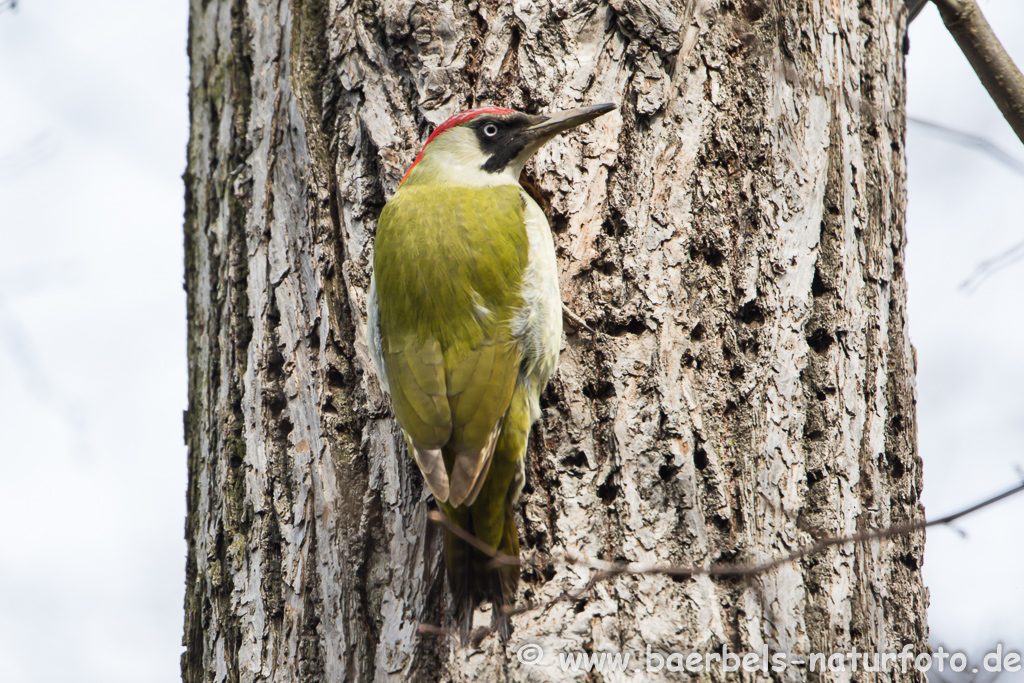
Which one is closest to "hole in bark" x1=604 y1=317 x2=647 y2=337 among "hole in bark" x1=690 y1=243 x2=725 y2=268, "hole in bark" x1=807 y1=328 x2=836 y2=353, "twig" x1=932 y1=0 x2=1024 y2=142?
"hole in bark" x1=690 y1=243 x2=725 y2=268

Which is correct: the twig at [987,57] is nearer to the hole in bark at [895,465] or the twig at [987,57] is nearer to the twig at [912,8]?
the twig at [912,8]

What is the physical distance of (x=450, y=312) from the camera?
2.85 meters

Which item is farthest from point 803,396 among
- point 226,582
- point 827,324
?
point 226,582

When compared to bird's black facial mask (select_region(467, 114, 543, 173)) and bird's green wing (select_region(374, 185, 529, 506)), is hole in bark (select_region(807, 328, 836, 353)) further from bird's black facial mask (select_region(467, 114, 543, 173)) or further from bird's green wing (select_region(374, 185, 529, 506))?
bird's black facial mask (select_region(467, 114, 543, 173))

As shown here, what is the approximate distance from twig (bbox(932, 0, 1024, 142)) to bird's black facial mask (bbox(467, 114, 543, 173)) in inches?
57.3

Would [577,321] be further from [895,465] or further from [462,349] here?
[895,465]

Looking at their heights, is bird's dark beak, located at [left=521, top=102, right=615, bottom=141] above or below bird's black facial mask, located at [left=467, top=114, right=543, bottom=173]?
below

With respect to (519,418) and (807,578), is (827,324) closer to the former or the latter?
(807,578)

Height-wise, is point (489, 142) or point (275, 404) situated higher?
point (489, 142)

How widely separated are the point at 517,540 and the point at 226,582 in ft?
3.19

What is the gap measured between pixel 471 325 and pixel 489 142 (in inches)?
27.8

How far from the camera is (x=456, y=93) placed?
2984 millimetres

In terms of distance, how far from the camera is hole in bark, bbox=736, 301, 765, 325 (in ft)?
8.64

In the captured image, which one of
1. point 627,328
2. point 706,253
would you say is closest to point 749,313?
point 706,253
